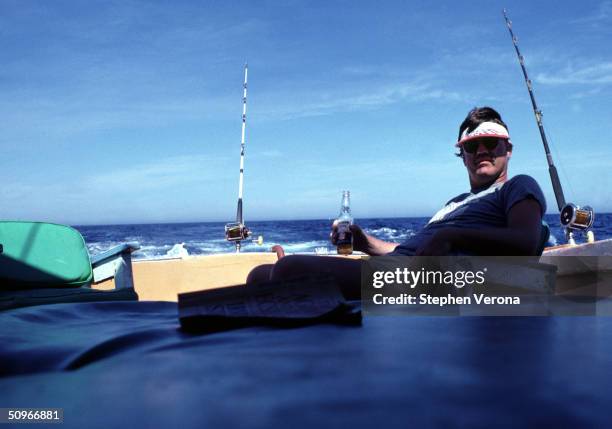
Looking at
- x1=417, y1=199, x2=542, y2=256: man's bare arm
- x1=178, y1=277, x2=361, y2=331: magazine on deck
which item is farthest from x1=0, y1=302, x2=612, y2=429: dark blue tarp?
x1=417, y1=199, x2=542, y2=256: man's bare arm

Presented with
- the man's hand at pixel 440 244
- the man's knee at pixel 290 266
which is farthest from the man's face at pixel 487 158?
the man's knee at pixel 290 266

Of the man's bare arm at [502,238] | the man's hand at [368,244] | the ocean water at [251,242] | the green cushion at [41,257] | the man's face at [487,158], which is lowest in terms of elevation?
the ocean water at [251,242]

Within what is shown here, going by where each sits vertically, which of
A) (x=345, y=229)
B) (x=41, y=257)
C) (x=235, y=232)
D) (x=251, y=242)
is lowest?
(x=251, y=242)

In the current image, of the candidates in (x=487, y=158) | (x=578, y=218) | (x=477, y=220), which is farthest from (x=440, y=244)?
(x=578, y=218)

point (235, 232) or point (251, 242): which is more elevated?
point (235, 232)

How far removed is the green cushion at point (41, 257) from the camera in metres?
2.74

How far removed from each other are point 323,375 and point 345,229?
4.75ft

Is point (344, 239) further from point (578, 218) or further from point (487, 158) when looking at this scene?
point (578, 218)

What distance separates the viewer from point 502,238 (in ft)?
5.48

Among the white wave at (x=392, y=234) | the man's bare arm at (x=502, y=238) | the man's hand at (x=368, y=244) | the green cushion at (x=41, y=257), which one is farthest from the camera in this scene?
the white wave at (x=392, y=234)

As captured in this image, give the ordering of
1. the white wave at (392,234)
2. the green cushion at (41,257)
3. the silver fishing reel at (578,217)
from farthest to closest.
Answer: the white wave at (392,234)
the silver fishing reel at (578,217)
the green cushion at (41,257)

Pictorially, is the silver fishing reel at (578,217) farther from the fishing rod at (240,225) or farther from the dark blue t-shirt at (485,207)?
the fishing rod at (240,225)

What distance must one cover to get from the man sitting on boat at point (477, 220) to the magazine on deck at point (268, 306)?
0.41m

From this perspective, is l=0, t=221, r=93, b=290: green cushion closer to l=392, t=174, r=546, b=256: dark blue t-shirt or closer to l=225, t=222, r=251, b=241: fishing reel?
l=225, t=222, r=251, b=241: fishing reel
